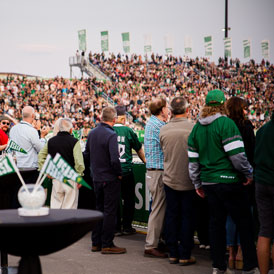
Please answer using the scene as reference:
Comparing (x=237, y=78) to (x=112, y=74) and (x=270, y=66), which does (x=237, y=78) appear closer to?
(x=270, y=66)

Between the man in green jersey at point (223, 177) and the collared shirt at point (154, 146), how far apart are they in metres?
1.17

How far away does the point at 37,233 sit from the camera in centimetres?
338

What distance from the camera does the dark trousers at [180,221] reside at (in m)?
5.93

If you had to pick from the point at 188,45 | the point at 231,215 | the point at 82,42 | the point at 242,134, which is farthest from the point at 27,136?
the point at 188,45

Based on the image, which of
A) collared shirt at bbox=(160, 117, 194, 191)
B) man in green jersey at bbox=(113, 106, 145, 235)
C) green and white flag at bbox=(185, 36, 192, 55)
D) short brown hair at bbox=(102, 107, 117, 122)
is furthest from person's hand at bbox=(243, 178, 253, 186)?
green and white flag at bbox=(185, 36, 192, 55)

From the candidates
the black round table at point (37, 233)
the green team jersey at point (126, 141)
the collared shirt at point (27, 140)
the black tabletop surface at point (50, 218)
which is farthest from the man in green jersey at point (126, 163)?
the black round table at point (37, 233)

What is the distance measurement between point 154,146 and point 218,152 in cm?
146

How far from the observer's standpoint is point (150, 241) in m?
6.55

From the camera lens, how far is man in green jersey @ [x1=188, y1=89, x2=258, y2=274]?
514 cm

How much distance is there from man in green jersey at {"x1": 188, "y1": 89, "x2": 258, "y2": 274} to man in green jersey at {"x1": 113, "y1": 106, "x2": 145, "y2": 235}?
2.13 m

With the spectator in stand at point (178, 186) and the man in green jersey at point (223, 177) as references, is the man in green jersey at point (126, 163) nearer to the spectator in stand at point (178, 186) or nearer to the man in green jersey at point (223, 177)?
the spectator in stand at point (178, 186)

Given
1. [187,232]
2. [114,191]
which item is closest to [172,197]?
[187,232]

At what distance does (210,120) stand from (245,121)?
555 millimetres

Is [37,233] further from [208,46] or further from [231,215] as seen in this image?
[208,46]
